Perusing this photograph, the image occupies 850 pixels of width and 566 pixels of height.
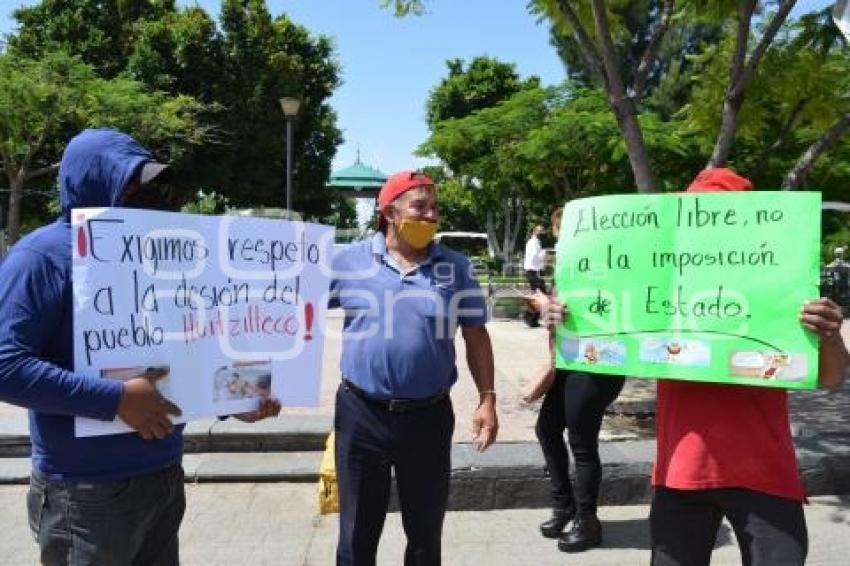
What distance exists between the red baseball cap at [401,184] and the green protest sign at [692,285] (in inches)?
23.7

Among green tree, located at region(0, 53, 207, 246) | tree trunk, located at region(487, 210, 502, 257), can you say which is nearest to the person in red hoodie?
green tree, located at region(0, 53, 207, 246)

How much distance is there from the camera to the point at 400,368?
2938 millimetres

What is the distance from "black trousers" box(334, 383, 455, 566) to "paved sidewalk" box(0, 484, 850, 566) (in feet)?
3.81

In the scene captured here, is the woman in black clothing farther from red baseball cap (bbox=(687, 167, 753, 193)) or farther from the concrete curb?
red baseball cap (bbox=(687, 167, 753, 193))

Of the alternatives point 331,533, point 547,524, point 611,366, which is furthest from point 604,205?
point 331,533

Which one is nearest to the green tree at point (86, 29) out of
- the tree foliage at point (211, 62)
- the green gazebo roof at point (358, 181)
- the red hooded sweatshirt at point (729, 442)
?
the tree foliage at point (211, 62)

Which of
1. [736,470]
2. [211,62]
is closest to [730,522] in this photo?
[736,470]

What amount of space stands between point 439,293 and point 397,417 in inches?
19.6

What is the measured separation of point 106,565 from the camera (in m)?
2.11

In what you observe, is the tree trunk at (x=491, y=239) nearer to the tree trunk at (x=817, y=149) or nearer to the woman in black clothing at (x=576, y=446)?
the tree trunk at (x=817, y=149)

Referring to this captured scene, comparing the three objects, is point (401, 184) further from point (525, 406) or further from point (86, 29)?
point (86, 29)

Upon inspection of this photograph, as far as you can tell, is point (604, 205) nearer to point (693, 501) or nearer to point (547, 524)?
point (693, 501)

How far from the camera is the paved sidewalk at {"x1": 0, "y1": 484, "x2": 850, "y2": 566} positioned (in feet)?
13.7

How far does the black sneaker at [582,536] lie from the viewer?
4.27 m
